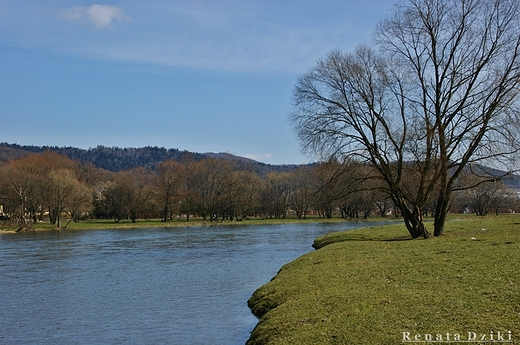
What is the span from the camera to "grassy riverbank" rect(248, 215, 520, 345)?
9133 millimetres

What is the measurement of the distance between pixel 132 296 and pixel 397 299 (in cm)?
1248

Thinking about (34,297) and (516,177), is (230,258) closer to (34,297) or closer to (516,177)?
(34,297)

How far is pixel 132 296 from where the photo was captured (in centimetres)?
2003

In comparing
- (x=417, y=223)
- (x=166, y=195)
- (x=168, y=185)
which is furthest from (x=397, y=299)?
(x=168, y=185)

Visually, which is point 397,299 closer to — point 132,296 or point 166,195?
point 132,296

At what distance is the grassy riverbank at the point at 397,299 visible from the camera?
360 inches

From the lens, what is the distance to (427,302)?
10719 millimetres

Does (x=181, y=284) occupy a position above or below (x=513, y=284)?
below

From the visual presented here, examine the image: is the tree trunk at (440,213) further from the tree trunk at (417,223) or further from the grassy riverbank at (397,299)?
the grassy riverbank at (397,299)

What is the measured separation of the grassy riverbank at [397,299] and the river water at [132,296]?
5.93 ft

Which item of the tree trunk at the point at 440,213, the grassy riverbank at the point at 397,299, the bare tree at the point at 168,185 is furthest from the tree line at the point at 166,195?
the grassy riverbank at the point at 397,299

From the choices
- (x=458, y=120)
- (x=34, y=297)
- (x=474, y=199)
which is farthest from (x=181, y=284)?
(x=474, y=199)

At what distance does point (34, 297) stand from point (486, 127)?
79.9ft

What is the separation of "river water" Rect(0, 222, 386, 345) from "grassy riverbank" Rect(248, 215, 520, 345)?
5.93 feet
